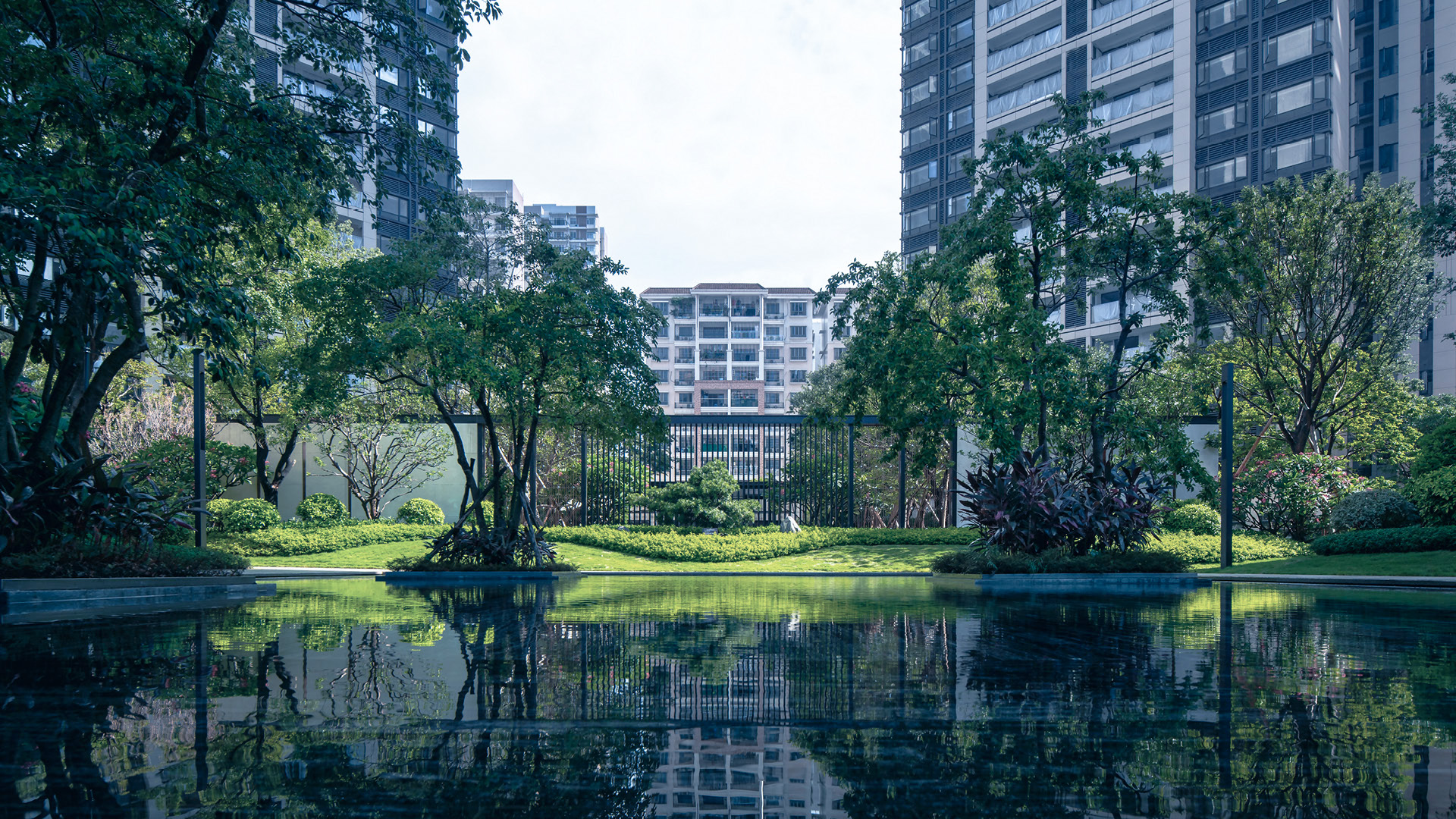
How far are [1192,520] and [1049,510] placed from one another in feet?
27.9

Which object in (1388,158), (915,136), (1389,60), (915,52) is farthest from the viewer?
(915,52)

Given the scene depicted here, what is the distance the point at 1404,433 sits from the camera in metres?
28.0

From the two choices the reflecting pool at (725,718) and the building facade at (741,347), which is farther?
the building facade at (741,347)

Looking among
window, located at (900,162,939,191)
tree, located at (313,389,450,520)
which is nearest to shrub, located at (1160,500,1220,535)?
tree, located at (313,389,450,520)

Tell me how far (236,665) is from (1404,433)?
34.5 metres

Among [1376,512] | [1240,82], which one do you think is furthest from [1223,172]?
A: [1376,512]

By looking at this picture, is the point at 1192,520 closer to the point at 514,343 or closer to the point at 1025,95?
the point at 514,343

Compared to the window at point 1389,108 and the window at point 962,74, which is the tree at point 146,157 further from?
the window at point 962,74

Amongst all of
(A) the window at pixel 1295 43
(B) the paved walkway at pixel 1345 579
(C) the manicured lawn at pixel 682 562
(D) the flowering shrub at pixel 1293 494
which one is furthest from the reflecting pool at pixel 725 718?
(A) the window at pixel 1295 43

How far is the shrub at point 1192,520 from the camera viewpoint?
71.1 ft

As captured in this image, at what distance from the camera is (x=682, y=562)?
19.6 m

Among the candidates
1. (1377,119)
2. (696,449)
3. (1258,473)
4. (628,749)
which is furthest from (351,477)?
(1377,119)

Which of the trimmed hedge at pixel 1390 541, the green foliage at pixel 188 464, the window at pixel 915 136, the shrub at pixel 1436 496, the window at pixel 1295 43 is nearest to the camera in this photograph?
the trimmed hedge at pixel 1390 541

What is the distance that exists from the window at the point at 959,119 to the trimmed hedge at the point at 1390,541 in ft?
165
